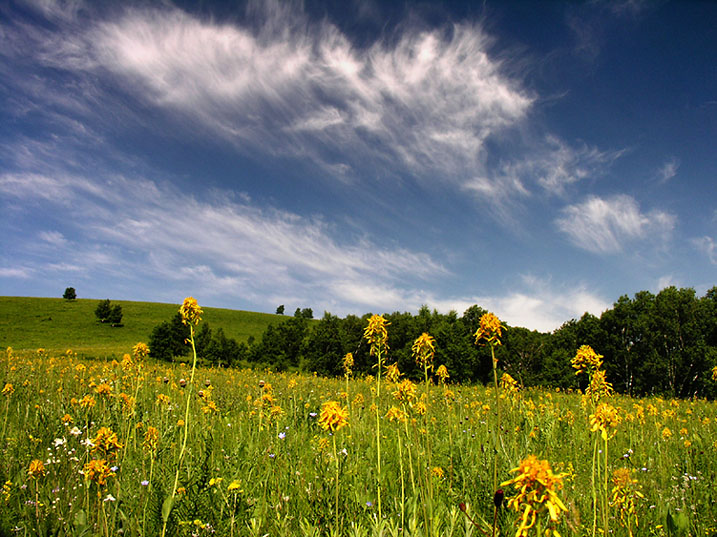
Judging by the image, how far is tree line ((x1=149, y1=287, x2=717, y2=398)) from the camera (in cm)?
3459

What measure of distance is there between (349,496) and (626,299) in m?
47.0

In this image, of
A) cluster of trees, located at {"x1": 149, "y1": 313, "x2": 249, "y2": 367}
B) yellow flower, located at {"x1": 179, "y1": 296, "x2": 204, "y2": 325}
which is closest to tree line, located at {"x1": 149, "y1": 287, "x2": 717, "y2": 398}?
cluster of trees, located at {"x1": 149, "y1": 313, "x2": 249, "y2": 367}

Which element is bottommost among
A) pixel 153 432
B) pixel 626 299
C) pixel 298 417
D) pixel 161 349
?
Result: pixel 161 349

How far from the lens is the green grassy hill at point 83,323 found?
48.4m

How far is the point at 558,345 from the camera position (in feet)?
133

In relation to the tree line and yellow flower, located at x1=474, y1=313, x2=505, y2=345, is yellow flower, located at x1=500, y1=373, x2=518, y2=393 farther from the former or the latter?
the tree line

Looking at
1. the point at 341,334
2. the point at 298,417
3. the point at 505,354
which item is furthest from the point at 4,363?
the point at 505,354

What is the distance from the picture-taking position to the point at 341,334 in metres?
36.7

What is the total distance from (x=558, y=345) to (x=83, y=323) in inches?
2709

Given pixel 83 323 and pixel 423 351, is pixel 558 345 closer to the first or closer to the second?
pixel 423 351

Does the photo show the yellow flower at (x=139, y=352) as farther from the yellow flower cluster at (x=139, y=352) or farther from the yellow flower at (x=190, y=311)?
the yellow flower at (x=190, y=311)

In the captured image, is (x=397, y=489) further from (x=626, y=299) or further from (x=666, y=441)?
(x=626, y=299)

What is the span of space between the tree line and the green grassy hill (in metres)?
16.4

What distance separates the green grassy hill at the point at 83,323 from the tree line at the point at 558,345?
1637 cm
